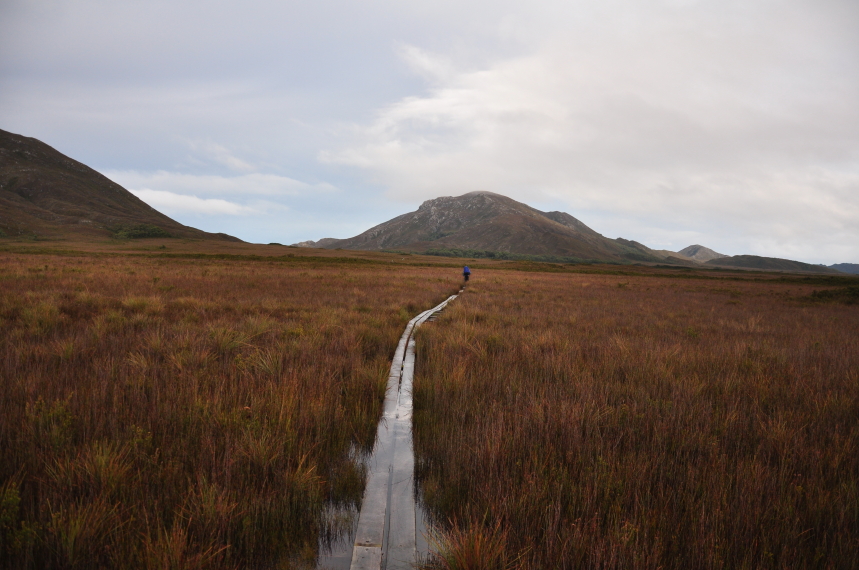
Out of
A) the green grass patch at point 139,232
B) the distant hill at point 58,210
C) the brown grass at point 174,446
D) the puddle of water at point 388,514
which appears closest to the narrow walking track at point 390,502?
the puddle of water at point 388,514

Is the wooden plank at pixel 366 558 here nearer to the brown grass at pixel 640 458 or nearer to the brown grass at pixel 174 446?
the brown grass at pixel 174 446

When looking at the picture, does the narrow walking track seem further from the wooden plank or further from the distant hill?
the distant hill

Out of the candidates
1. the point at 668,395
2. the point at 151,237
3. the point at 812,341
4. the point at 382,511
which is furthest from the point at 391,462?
the point at 151,237

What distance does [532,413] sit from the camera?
4496 millimetres

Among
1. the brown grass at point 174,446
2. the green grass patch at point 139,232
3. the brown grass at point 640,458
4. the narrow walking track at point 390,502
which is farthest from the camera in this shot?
the green grass patch at point 139,232

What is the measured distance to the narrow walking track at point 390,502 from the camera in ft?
8.59

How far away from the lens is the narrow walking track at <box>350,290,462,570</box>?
8.59 feet

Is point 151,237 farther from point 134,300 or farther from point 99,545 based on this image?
point 99,545

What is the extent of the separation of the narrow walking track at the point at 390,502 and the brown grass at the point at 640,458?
0.21 metres

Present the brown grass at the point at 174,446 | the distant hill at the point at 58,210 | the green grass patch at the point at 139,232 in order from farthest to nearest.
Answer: the green grass patch at the point at 139,232 → the distant hill at the point at 58,210 → the brown grass at the point at 174,446

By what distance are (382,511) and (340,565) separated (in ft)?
2.10

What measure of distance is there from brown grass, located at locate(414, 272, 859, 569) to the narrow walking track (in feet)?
0.70

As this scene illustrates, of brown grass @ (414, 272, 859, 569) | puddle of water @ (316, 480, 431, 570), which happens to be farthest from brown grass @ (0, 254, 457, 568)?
brown grass @ (414, 272, 859, 569)

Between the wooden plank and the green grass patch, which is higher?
the green grass patch
